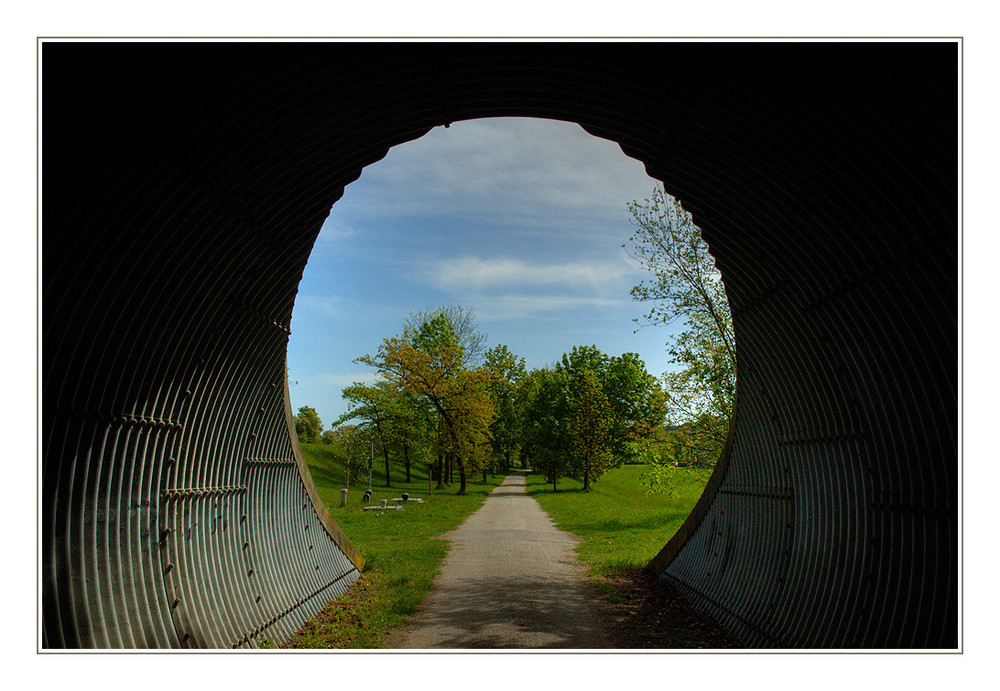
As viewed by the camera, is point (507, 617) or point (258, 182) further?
point (507, 617)

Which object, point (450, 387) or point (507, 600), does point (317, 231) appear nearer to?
point (507, 600)

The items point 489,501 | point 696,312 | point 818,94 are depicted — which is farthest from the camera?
point 489,501

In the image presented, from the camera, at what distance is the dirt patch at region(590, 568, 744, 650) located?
7652 mm

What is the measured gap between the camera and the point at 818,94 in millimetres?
4645

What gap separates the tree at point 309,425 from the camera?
8112 centimetres

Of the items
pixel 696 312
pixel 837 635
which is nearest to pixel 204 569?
pixel 837 635

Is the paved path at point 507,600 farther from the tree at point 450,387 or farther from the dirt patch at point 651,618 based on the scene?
the tree at point 450,387

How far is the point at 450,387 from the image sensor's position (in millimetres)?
37781

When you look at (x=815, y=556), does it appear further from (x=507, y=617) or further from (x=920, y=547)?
(x=507, y=617)

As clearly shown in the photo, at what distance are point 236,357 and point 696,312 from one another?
14.0 meters

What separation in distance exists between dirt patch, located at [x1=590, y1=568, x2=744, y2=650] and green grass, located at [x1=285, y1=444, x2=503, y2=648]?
8.07ft

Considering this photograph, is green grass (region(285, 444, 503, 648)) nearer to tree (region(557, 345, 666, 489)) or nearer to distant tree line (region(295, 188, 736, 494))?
distant tree line (region(295, 188, 736, 494))

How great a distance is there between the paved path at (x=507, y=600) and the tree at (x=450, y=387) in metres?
19.8

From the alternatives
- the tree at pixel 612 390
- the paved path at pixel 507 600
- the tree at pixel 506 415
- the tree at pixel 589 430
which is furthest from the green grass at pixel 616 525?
the tree at pixel 506 415
